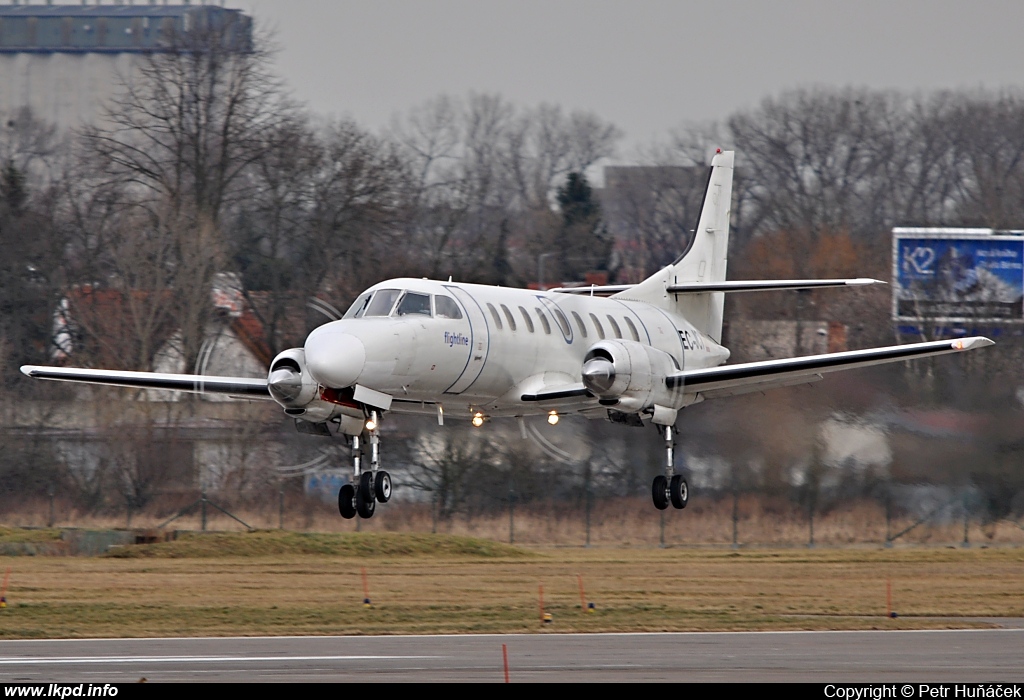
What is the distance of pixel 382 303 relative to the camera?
19.6 m

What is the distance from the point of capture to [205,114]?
47.3 m

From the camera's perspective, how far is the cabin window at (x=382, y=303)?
768 inches

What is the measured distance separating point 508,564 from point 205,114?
69.8 feet

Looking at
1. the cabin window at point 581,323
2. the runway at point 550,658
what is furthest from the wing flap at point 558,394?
the runway at point 550,658

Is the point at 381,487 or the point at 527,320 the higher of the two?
the point at 527,320

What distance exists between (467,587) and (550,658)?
9.90 meters

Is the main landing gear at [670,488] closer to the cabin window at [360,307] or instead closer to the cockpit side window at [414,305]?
the cockpit side window at [414,305]

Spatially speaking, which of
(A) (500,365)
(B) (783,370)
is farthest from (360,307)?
(B) (783,370)

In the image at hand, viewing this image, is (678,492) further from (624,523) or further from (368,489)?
(624,523)

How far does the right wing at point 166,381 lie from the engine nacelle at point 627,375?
479 centimetres

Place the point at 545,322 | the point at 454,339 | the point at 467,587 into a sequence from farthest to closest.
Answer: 1. the point at 467,587
2. the point at 545,322
3. the point at 454,339

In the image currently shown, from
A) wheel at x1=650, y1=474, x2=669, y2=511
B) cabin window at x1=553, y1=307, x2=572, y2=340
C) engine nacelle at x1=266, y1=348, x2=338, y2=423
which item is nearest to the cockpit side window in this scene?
engine nacelle at x1=266, y1=348, x2=338, y2=423

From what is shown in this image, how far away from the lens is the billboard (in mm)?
38969

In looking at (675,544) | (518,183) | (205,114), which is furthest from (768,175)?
(675,544)
